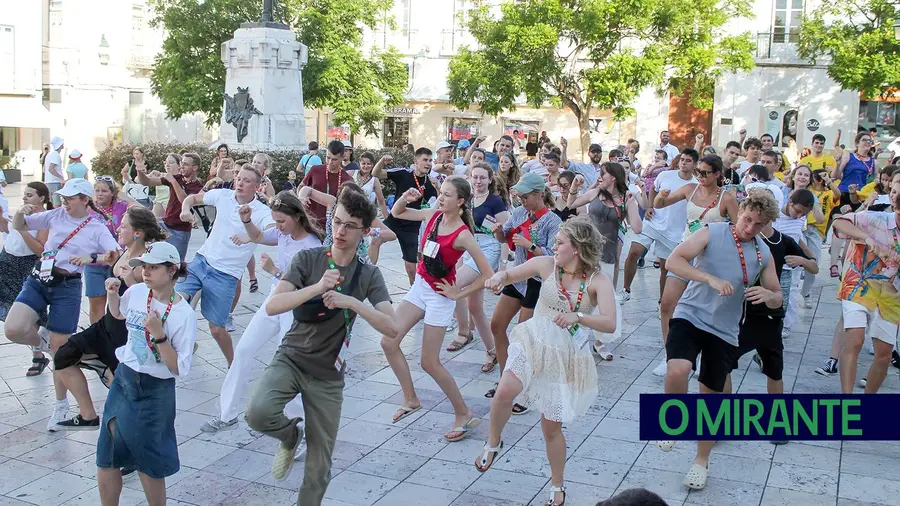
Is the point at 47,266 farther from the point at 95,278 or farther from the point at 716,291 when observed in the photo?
the point at 716,291

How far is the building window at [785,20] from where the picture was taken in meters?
36.4

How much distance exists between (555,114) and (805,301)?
100 feet

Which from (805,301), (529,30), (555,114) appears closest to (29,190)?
(805,301)

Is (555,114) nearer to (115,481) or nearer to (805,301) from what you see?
(805,301)

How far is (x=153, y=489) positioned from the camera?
178 inches

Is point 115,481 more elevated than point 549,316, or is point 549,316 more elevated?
point 549,316

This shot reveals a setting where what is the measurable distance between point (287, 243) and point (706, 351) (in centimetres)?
288

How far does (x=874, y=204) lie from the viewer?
8195 mm

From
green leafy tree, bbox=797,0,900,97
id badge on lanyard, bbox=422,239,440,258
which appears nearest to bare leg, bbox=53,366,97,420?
id badge on lanyard, bbox=422,239,440,258

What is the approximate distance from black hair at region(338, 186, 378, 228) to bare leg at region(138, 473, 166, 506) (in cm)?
156

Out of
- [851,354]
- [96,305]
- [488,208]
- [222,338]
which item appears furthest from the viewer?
[488,208]

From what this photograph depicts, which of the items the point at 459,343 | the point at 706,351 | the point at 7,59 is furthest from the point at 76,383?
the point at 7,59

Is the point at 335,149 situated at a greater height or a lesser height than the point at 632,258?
greater

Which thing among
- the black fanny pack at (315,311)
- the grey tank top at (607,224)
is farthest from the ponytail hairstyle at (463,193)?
the grey tank top at (607,224)
